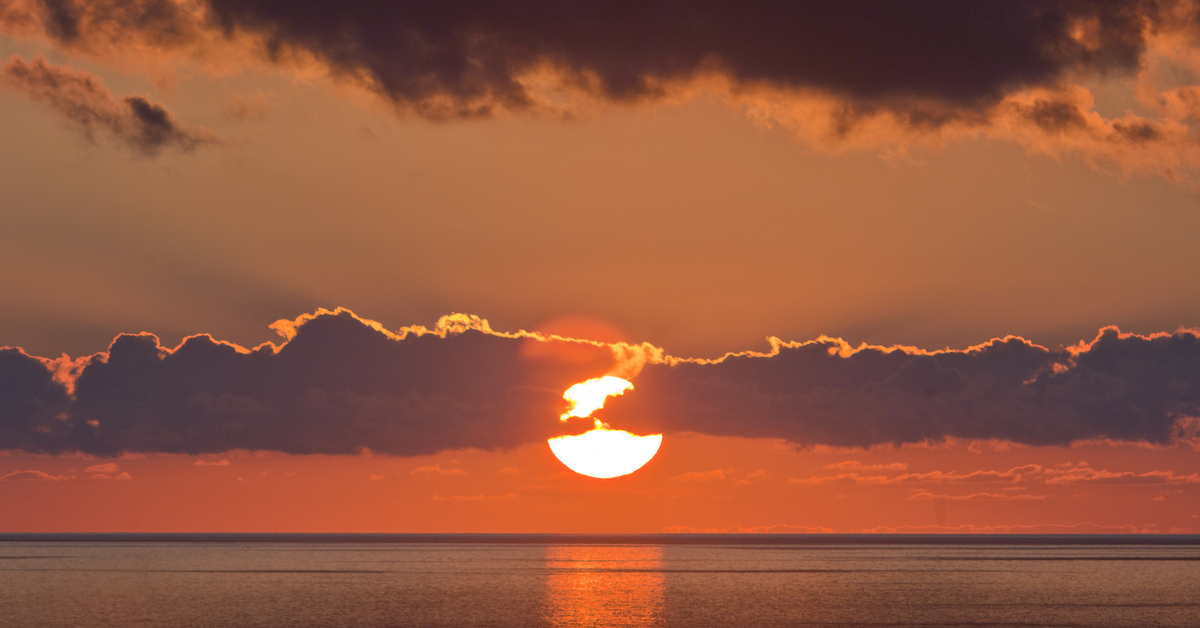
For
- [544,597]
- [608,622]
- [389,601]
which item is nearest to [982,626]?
[608,622]

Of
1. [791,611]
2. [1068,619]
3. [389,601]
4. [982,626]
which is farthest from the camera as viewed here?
[389,601]

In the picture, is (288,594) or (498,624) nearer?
(498,624)

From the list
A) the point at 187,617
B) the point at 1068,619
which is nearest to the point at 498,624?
the point at 187,617

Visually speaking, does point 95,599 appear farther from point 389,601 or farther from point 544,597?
point 544,597

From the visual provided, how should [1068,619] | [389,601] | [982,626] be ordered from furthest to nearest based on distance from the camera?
[389,601] → [1068,619] → [982,626]

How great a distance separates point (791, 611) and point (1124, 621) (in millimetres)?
40289

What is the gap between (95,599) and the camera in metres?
165

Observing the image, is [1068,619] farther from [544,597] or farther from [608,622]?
[544,597]

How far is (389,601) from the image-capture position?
16100cm

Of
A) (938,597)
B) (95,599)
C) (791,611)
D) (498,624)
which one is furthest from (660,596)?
(95,599)

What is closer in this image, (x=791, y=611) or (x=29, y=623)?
(x=29, y=623)

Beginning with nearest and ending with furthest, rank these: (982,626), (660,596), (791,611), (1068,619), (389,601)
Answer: (982,626) → (1068,619) → (791,611) → (389,601) → (660,596)

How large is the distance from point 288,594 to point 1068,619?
409 feet

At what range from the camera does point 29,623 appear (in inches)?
4798
